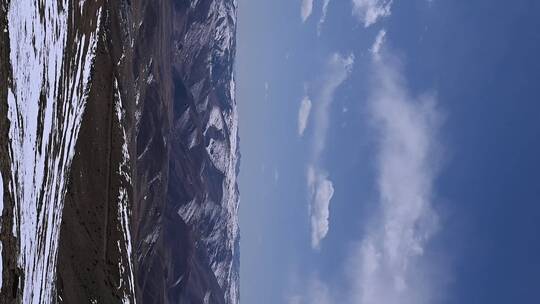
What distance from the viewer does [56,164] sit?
132 ft

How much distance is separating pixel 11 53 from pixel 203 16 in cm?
12687

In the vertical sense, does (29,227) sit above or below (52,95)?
below

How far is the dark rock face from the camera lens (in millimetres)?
31234

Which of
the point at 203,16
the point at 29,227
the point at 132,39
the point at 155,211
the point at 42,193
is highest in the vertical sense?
the point at 203,16

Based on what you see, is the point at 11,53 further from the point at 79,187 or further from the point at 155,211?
the point at 155,211

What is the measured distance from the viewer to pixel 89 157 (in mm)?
50094

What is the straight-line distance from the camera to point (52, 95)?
39.1 m

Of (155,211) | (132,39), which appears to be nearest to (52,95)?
(132,39)

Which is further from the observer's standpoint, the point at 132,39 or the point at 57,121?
the point at 132,39

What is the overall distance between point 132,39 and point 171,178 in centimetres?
4536

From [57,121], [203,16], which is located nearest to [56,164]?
[57,121]

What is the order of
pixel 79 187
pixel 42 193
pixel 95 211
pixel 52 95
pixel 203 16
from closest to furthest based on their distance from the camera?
1. pixel 42 193
2. pixel 52 95
3. pixel 79 187
4. pixel 95 211
5. pixel 203 16

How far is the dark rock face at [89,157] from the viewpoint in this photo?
1230 inches

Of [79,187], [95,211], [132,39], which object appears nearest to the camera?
[79,187]
